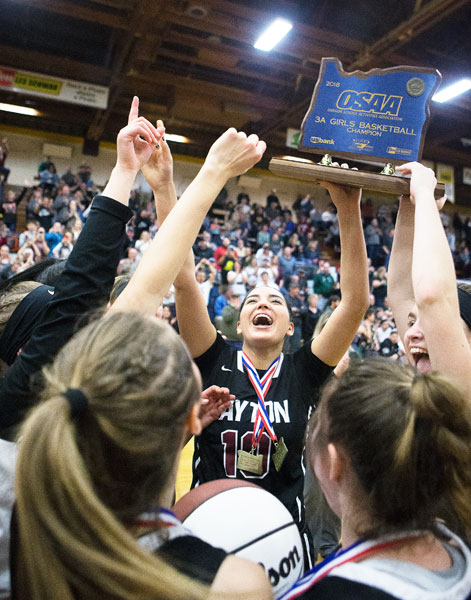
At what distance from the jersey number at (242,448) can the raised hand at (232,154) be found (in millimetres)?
912

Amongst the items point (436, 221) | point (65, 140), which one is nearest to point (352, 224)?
point (436, 221)

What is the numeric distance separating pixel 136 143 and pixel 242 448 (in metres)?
1.08

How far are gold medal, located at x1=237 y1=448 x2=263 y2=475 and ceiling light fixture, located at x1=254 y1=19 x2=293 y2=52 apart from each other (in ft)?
28.9

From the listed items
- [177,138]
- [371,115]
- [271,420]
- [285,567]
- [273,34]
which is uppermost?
[273,34]

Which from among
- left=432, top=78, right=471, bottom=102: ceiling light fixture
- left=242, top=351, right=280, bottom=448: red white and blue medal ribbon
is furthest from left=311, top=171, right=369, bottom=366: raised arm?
left=432, top=78, right=471, bottom=102: ceiling light fixture

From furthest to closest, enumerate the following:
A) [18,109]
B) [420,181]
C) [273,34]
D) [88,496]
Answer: [18,109], [273,34], [420,181], [88,496]

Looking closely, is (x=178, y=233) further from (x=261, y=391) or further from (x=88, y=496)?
(x=261, y=391)

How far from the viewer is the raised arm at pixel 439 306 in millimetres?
1133

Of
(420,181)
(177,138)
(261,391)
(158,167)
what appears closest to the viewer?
(420,181)

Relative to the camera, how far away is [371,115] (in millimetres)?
1744

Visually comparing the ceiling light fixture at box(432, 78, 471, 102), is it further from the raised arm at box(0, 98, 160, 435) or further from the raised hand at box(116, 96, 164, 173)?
the raised arm at box(0, 98, 160, 435)

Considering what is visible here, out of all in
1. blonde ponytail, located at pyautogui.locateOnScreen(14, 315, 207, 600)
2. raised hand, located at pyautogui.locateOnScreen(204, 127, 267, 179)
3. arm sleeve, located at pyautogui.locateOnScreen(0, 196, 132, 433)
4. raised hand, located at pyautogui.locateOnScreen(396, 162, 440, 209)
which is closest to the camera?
blonde ponytail, located at pyautogui.locateOnScreen(14, 315, 207, 600)

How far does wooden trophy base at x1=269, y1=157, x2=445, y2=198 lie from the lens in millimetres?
1604

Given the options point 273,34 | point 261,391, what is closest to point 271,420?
point 261,391
